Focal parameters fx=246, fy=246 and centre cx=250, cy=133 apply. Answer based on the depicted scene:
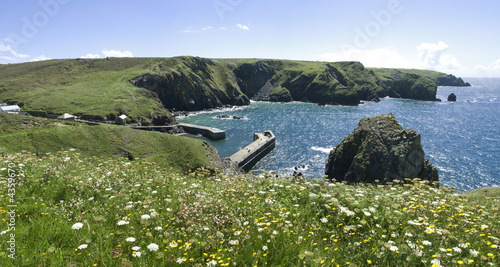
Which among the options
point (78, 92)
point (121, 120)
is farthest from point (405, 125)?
point (78, 92)

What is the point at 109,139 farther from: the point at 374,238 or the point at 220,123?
the point at 220,123

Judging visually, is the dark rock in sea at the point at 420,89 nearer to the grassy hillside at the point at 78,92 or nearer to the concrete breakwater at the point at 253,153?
the concrete breakwater at the point at 253,153

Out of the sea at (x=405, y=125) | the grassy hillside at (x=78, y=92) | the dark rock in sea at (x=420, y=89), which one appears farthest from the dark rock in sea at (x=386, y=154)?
the dark rock in sea at (x=420, y=89)

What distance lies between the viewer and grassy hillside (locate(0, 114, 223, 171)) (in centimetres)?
2829

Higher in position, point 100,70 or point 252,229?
point 100,70

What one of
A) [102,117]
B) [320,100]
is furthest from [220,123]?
[320,100]

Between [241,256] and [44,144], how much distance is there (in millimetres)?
34463

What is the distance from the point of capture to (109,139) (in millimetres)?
35875

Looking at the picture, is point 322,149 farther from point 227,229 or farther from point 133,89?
point 133,89

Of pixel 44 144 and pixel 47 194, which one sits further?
pixel 44 144

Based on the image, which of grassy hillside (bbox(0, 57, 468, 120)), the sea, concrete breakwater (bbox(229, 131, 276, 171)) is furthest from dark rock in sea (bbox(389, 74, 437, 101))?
concrete breakwater (bbox(229, 131, 276, 171))

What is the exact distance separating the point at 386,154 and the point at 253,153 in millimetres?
30656

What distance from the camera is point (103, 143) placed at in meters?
34.5

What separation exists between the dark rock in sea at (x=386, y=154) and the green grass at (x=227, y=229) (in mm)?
26707
